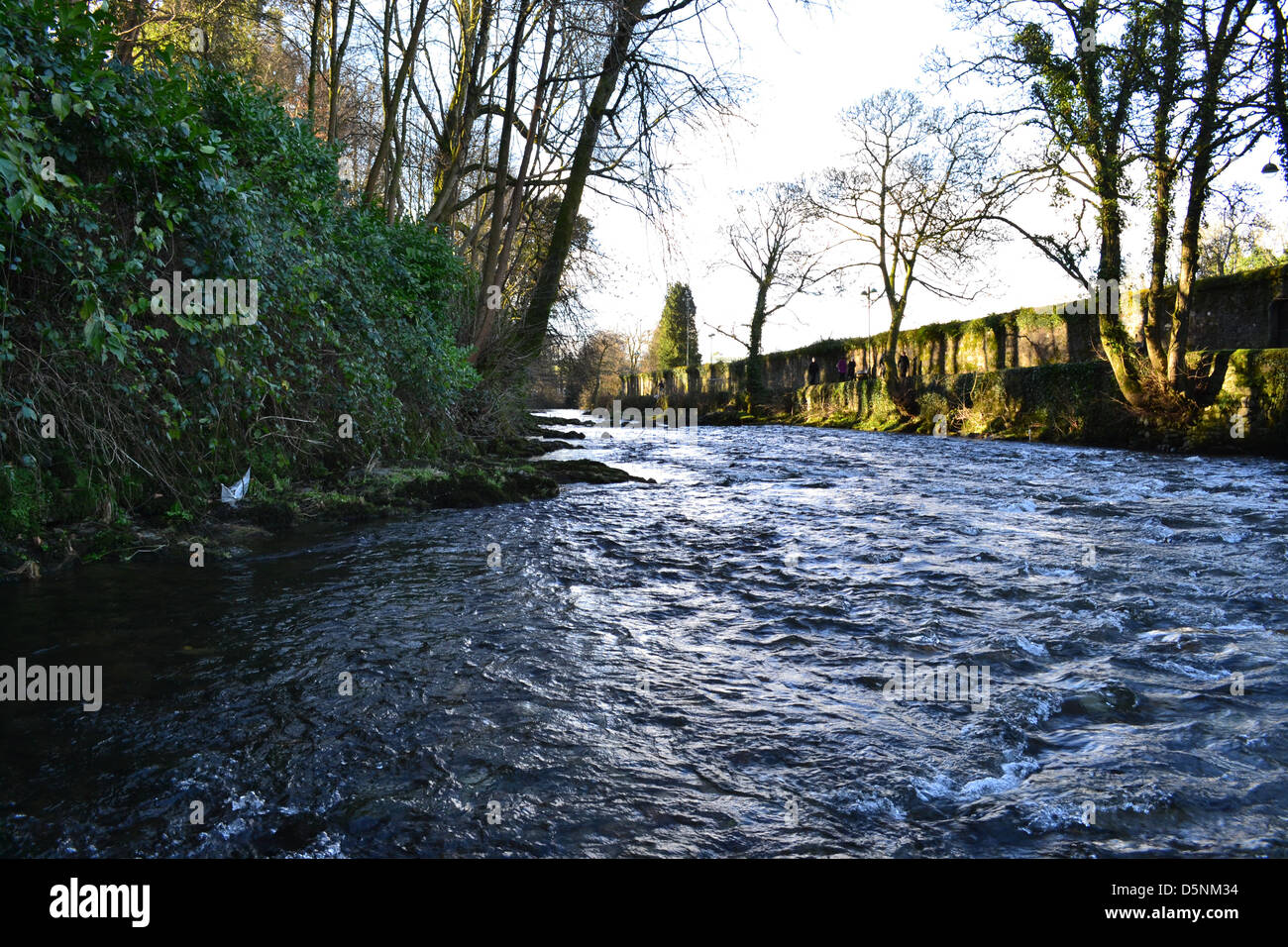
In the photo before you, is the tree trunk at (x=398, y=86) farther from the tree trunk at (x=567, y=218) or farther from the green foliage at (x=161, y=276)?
the green foliage at (x=161, y=276)

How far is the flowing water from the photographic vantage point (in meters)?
2.17

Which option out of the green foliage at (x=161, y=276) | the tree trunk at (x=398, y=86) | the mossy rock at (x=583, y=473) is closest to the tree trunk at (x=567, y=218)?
the tree trunk at (x=398, y=86)

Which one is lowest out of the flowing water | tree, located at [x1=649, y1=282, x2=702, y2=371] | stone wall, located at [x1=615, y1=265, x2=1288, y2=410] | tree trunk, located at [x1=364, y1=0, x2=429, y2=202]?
the flowing water

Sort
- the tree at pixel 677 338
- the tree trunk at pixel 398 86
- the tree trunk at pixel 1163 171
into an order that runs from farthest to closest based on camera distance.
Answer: the tree at pixel 677 338, the tree trunk at pixel 1163 171, the tree trunk at pixel 398 86

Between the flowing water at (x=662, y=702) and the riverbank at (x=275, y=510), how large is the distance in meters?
0.42

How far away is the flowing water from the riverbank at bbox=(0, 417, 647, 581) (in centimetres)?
42

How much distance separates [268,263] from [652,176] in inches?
206

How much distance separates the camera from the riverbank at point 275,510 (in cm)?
495

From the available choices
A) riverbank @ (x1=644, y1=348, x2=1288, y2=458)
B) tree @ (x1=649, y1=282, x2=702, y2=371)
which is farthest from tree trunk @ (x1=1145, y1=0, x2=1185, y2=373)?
tree @ (x1=649, y1=282, x2=702, y2=371)

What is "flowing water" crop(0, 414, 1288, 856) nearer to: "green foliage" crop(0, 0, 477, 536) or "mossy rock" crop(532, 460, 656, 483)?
"green foliage" crop(0, 0, 477, 536)

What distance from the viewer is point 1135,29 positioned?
1433 cm

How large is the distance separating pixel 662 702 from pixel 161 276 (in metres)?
5.40

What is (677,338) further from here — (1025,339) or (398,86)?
(398,86)
